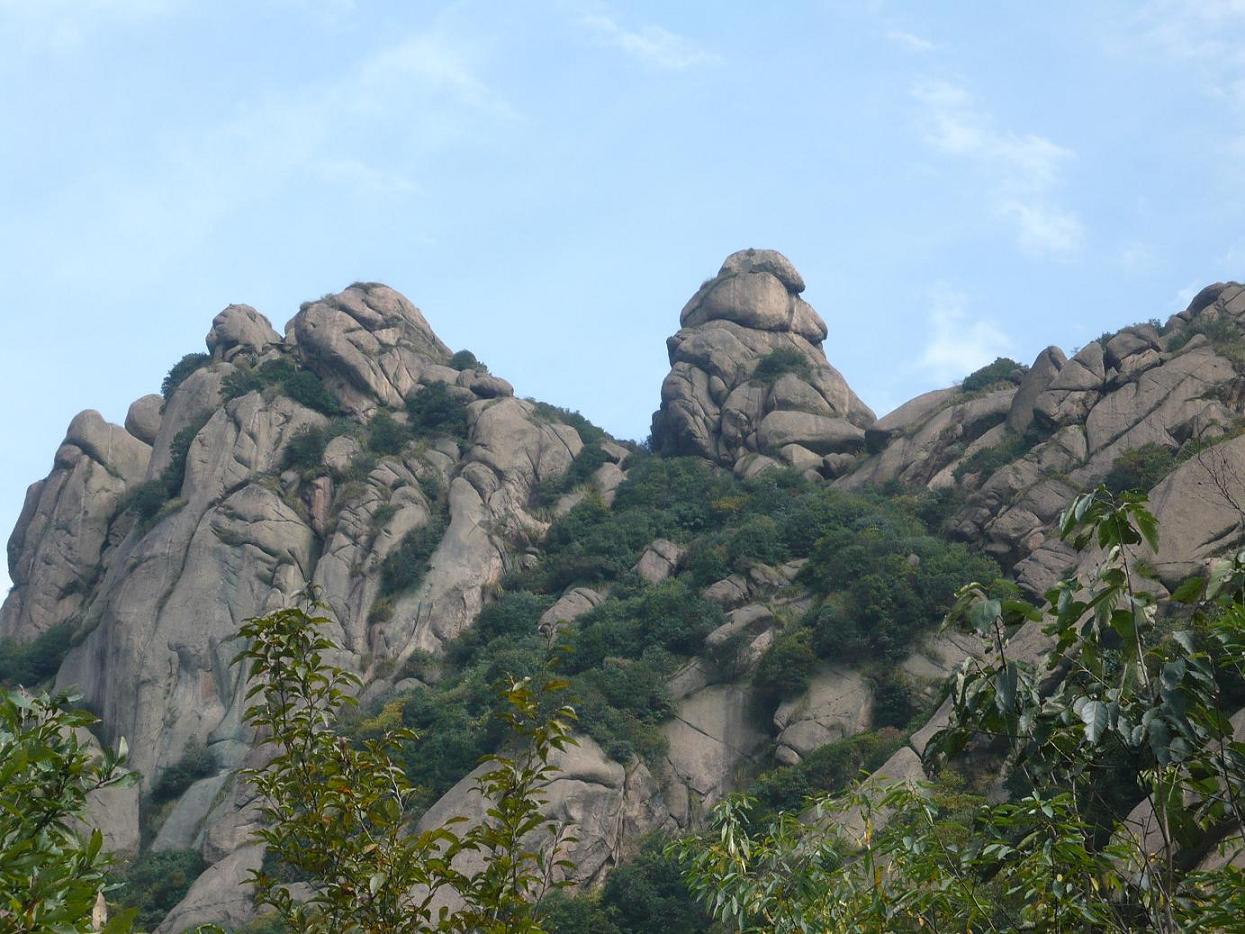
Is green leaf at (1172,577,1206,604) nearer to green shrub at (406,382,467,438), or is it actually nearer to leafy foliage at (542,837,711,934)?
leafy foliage at (542,837,711,934)

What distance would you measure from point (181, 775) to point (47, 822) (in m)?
43.9

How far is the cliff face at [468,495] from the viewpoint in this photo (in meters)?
43.3

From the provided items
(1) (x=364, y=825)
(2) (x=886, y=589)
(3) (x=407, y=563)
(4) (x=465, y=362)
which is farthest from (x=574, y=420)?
(1) (x=364, y=825)

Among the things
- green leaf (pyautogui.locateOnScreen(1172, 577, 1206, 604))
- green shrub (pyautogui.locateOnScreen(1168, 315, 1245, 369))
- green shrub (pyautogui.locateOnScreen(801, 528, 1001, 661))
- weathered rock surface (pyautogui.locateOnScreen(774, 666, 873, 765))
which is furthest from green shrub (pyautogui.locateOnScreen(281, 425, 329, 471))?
green leaf (pyautogui.locateOnScreen(1172, 577, 1206, 604))

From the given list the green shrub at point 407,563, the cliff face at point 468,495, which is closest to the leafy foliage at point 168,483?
the cliff face at point 468,495

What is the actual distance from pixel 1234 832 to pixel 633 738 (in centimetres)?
2601

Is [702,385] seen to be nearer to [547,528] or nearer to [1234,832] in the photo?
[547,528]

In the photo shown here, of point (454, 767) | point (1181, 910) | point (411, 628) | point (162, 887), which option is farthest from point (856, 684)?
point (1181, 910)

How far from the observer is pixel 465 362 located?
234 ft

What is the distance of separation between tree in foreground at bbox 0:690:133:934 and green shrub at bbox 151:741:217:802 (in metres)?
41.8

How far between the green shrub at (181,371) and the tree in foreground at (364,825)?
62838mm

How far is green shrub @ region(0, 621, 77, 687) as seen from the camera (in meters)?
57.2

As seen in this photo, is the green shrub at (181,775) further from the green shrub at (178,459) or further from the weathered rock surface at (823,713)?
the weathered rock surface at (823,713)

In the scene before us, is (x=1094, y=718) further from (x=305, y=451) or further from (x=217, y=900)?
(x=305, y=451)
